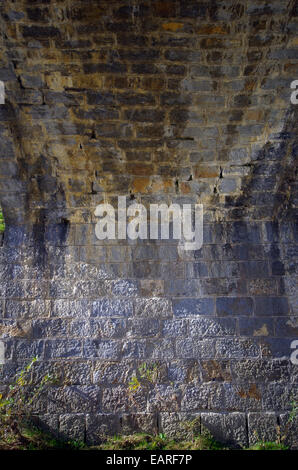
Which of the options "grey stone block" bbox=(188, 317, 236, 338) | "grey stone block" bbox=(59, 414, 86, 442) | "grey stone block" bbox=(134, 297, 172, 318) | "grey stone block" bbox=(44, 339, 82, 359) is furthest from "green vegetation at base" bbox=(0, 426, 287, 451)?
"grey stone block" bbox=(134, 297, 172, 318)

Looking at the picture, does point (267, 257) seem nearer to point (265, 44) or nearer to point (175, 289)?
point (175, 289)

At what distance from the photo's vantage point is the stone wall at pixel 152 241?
2.51 meters

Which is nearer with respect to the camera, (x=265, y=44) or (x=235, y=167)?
(x=265, y=44)

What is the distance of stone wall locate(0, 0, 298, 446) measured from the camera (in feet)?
8.25

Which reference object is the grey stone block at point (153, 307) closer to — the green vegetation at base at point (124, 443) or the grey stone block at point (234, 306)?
the grey stone block at point (234, 306)

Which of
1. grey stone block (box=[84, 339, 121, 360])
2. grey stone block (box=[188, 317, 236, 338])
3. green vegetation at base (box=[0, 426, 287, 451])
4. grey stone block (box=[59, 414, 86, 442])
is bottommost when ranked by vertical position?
green vegetation at base (box=[0, 426, 287, 451])

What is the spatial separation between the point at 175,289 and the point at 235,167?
138 centimetres

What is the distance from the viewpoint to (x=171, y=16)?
2262mm

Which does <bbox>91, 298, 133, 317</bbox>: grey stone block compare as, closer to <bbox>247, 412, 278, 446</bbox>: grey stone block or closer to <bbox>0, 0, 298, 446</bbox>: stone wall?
<bbox>0, 0, 298, 446</bbox>: stone wall

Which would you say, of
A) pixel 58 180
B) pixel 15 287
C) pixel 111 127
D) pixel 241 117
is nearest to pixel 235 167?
pixel 241 117

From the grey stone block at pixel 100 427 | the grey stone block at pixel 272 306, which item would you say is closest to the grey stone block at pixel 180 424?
the grey stone block at pixel 100 427

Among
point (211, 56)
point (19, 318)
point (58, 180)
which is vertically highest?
point (211, 56)

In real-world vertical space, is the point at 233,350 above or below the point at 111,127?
below

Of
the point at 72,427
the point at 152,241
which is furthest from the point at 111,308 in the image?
the point at 72,427
